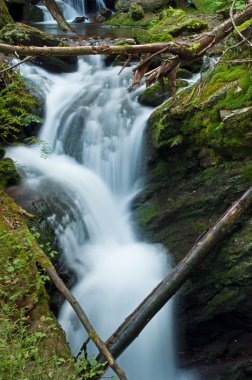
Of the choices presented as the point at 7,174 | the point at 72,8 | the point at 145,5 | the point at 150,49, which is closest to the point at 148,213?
the point at 7,174

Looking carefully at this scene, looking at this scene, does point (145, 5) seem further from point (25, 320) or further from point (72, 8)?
point (25, 320)

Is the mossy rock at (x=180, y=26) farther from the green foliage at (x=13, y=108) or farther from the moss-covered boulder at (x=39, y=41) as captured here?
the green foliage at (x=13, y=108)

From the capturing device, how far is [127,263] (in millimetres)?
5734

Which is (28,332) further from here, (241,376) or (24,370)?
(241,376)

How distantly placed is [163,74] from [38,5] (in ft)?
65.6

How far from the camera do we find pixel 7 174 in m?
6.10

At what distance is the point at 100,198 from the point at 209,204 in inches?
81.8

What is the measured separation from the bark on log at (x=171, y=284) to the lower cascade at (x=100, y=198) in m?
0.90

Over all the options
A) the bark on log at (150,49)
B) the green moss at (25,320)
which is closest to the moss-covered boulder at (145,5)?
the bark on log at (150,49)

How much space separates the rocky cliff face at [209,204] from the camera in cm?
477

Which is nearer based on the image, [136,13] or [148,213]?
[148,213]

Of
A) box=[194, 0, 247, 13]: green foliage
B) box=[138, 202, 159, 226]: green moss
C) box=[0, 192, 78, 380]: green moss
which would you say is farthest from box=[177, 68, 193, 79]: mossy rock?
box=[194, 0, 247, 13]: green foliage

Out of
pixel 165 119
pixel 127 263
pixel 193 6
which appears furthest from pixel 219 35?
pixel 193 6

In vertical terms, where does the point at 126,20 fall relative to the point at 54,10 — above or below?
above
